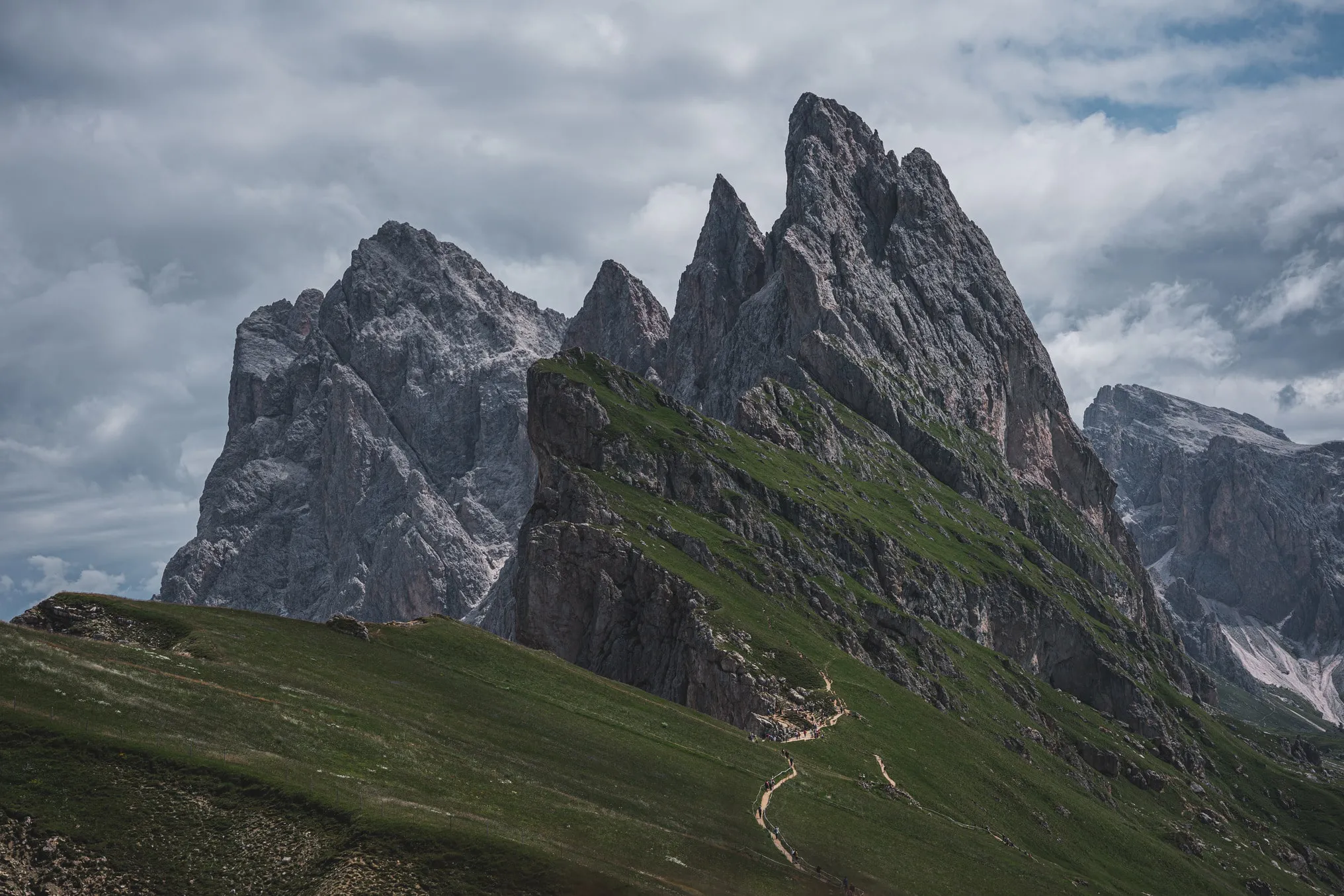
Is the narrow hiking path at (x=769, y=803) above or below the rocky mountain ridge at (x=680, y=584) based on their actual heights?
below

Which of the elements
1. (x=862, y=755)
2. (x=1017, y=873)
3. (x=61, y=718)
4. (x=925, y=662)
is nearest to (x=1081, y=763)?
(x=925, y=662)

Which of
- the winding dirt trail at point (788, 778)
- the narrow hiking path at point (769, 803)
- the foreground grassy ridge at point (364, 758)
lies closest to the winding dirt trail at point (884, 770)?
the winding dirt trail at point (788, 778)

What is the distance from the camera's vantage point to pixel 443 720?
68.6m

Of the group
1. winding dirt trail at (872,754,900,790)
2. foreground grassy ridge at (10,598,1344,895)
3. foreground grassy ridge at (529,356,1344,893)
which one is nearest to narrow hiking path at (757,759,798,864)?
foreground grassy ridge at (10,598,1344,895)

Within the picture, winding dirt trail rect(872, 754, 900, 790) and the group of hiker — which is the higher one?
winding dirt trail rect(872, 754, 900, 790)

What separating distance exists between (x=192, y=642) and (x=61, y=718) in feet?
68.7

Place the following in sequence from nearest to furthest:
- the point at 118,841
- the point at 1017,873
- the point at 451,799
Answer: the point at 118,841 < the point at 451,799 < the point at 1017,873

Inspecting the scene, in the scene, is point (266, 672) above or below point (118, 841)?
above

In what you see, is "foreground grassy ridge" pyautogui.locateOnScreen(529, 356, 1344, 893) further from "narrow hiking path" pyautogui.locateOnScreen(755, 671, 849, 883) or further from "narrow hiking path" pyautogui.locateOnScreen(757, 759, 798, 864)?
"narrow hiking path" pyautogui.locateOnScreen(755, 671, 849, 883)

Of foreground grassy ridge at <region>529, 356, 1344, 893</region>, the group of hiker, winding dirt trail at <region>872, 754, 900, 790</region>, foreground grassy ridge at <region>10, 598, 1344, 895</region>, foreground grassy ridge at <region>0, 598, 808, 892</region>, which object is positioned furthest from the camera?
winding dirt trail at <region>872, 754, 900, 790</region>

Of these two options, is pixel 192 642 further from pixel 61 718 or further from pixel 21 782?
pixel 21 782

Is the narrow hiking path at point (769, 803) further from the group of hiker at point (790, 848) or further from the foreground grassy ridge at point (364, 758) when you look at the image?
the foreground grassy ridge at point (364, 758)

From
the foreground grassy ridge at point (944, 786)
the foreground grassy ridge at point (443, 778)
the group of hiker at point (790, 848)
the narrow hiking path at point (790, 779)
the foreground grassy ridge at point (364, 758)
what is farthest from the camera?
the foreground grassy ridge at point (944, 786)

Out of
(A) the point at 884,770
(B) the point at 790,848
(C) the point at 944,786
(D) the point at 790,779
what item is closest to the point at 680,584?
(A) the point at 884,770
